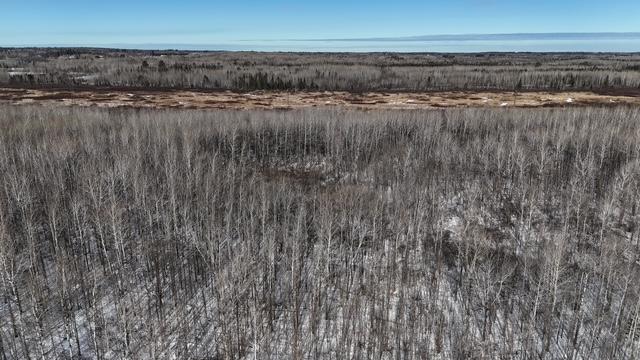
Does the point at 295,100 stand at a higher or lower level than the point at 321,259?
higher

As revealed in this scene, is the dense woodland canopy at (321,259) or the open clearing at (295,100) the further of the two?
the open clearing at (295,100)

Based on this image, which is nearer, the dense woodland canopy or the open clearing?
the dense woodland canopy

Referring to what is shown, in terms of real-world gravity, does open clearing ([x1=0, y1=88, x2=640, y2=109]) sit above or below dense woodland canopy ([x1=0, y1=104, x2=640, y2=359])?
above

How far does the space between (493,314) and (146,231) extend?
6065mm

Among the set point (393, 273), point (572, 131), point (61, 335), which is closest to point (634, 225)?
point (393, 273)

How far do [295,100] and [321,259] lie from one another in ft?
77.0

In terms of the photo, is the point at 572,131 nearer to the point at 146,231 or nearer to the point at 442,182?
the point at 442,182

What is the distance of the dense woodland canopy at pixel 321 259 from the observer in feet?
17.3

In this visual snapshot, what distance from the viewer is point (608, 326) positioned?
18.8 ft

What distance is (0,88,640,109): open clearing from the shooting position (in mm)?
26156

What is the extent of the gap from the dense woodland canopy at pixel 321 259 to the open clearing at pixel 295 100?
13201mm

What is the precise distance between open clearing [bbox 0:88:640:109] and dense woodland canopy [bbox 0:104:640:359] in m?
13.2

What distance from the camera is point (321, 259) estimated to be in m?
7.25

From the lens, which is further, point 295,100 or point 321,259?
point 295,100
